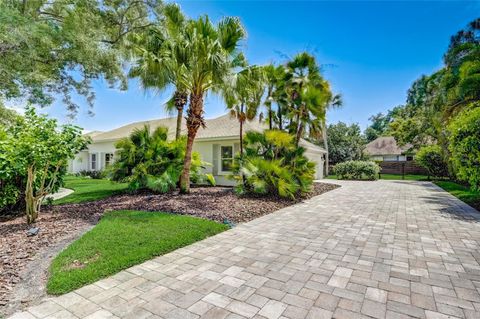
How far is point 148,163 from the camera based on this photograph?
10.3 m

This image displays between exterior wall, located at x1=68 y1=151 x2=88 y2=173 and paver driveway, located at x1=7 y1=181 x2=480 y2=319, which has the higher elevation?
exterior wall, located at x1=68 y1=151 x2=88 y2=173

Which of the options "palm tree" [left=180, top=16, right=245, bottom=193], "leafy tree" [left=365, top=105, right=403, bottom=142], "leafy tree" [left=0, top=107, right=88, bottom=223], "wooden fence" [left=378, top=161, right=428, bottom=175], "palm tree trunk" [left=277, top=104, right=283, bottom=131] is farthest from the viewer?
"leafy tree" [left=365, top=105, right=403, bottom=142]

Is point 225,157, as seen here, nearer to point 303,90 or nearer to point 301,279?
point 303,90

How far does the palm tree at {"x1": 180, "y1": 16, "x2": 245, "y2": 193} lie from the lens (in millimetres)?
8211

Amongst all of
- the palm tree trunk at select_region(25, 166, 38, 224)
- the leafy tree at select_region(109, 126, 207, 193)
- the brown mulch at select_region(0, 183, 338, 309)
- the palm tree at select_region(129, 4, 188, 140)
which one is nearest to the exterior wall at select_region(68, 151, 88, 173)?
the leafy tree at select_region(109, 126, 207, 193)

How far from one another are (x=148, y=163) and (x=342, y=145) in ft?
81.0

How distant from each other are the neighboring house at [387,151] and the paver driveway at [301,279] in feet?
115

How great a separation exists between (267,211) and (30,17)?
11760 millimetres

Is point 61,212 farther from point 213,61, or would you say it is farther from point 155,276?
point 213,61

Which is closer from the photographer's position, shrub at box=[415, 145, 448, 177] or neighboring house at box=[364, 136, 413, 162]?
shrub at box=[415, 145, 448, 177]

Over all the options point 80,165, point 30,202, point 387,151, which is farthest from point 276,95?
point 387,151

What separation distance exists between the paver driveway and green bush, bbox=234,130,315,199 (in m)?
3.53

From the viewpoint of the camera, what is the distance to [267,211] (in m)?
7.91

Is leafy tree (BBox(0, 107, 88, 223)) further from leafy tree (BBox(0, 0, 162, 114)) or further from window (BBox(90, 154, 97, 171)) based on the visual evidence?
window (BBox(90, 154, 97, 171))
